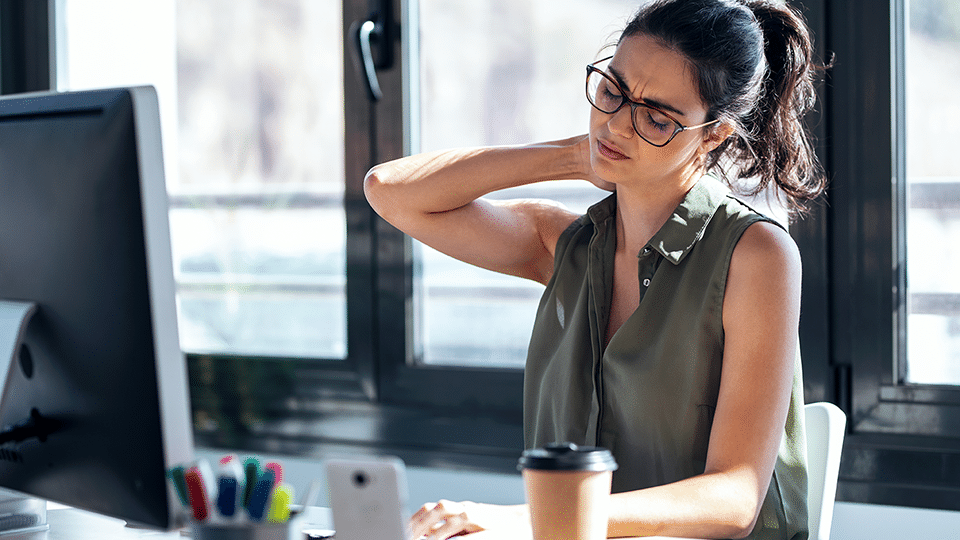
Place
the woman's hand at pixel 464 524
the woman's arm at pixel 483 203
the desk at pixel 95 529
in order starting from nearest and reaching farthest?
the woman's hand at pixel 464 524
the desk at pixel 95 529
the woman's arm at pixel 483 203

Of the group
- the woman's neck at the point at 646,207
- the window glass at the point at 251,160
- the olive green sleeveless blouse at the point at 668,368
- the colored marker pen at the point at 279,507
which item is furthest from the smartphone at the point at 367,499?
the window glass at the point at 251,160

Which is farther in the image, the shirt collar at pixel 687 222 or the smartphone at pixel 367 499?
the shirt collar at pixel 687 222

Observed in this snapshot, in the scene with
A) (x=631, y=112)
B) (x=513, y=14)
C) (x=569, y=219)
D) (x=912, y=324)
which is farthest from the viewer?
(x=513, y=14)

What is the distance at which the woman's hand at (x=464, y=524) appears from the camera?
37.5 inches

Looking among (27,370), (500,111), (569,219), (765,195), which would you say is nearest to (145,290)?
(27,370)

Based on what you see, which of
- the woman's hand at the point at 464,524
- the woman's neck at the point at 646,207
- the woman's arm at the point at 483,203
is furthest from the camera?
the woman's arm at the point at 483,203

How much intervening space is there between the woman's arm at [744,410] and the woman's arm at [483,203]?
1.14 feet

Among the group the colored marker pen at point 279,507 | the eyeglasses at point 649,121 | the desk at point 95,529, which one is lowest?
the desk at point 95,529

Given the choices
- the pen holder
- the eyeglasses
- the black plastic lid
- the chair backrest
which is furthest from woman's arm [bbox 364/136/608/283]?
the pen holder

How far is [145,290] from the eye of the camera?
2.70 ft

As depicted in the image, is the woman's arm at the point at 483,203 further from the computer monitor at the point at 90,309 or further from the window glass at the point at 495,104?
the computer monitor at the point at 90,309

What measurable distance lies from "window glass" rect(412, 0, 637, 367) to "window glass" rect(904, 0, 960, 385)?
0.58 metres

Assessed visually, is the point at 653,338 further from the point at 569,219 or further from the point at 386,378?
the point at 386,378

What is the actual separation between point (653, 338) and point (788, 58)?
1.55 ft
